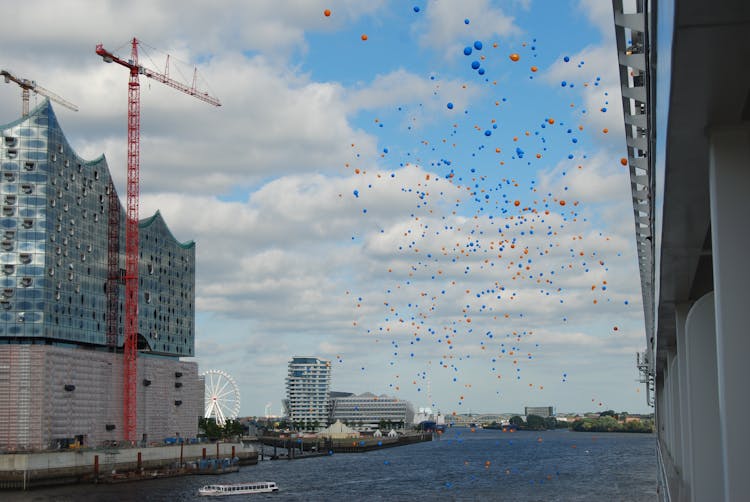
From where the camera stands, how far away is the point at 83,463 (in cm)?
10100

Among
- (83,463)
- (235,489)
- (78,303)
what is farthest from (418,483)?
(78,303)

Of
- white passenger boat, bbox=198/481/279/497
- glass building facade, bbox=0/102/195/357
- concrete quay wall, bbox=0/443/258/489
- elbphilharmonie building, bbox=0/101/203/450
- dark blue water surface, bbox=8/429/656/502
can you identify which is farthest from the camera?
glass building facade, bbox=0/102/195/357

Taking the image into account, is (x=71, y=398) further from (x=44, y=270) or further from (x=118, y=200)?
(x=118, y=200)

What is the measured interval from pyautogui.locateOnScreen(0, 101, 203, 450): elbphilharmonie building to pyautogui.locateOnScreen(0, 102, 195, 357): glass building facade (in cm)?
11

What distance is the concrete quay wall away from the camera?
91.3m

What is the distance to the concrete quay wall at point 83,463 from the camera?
9132 centimetres

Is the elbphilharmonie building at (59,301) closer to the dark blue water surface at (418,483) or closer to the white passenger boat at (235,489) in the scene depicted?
the dark blue water surface at (418,483)

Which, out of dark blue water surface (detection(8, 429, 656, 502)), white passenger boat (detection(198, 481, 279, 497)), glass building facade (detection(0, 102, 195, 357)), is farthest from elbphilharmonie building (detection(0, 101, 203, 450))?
white passenger boat (detection(198, 481, 279, 497))

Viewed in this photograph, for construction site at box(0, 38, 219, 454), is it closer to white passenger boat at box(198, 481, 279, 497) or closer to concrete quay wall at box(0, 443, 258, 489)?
concrete quay wall at box(0, 443, 258, 489)

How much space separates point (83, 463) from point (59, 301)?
1854cm

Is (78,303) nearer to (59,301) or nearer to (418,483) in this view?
(59,301)

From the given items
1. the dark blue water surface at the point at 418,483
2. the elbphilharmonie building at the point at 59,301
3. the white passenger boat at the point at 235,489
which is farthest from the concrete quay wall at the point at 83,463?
the white passenger boat at the point at 235,489

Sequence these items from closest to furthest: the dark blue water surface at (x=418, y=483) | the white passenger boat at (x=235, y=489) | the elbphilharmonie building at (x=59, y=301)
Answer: the dark blue water surface at (x=418, y=483) < the white passenger boat at (x=235, y=489) < the elbphilharmonie building at (x=59, y=301)

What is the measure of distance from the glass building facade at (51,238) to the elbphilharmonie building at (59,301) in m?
0.11
